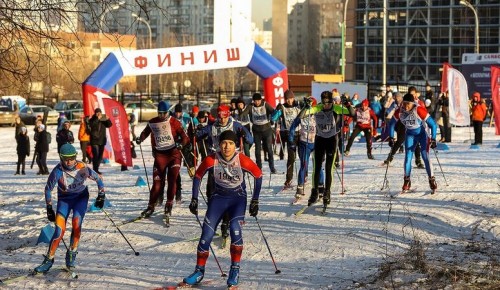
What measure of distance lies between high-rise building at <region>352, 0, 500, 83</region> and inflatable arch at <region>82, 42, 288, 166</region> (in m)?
61.2

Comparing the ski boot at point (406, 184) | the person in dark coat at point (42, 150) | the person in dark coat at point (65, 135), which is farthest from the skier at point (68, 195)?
the person in dark coat at point (42, 150)

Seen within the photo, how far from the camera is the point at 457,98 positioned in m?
27.4

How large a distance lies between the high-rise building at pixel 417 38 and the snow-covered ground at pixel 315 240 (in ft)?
236

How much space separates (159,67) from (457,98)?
9.26m

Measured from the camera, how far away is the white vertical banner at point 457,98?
27131 millimetres

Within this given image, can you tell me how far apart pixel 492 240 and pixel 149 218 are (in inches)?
228

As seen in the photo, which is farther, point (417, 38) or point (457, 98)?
point (417, 38)

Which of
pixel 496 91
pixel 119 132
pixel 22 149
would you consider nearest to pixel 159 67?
pixel 119 132

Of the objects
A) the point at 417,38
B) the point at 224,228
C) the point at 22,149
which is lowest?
the point at 224,228

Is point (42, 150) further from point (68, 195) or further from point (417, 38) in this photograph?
point (417, 38)

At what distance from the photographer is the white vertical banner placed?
89.0 feet

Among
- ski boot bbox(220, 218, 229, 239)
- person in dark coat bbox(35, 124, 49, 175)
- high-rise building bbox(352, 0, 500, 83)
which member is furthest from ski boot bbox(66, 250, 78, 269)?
high-rise building bbox(352, 0, 500, 83)

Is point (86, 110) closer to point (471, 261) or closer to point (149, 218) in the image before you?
point (149, 218)

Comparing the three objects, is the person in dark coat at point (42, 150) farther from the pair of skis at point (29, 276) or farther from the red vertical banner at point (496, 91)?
the red vertical banner at point (496, 91)
